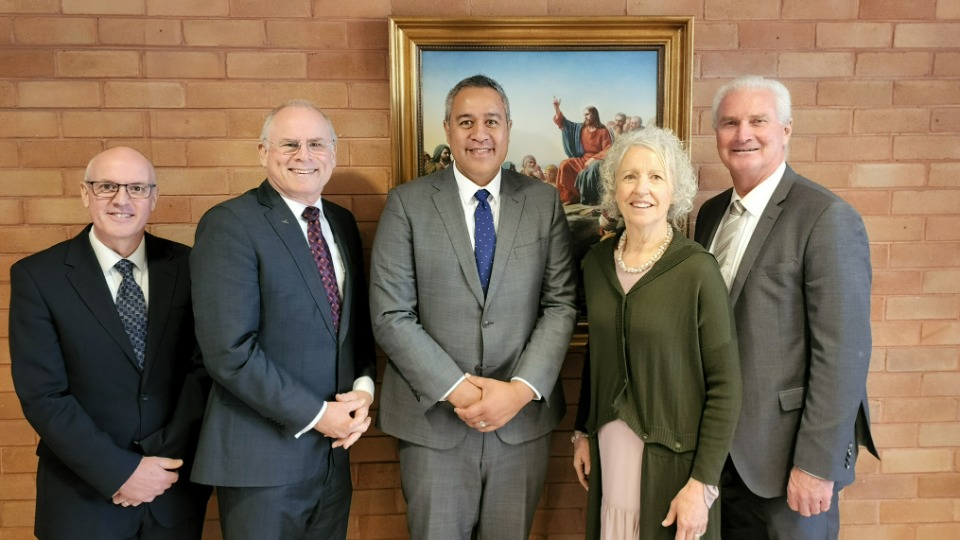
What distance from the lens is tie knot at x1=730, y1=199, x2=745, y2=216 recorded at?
6.63 ft

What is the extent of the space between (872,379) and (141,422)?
2.83 m

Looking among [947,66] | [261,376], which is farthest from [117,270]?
[947,66]

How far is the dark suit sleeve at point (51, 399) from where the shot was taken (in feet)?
5.88

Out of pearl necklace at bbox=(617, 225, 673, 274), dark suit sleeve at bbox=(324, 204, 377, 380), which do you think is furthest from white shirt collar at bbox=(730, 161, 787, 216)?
dark suit sleeve at bbox=(324, 204, 377, 380)

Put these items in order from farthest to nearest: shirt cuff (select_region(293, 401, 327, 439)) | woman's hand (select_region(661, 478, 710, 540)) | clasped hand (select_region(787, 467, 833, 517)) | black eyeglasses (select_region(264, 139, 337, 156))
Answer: black eyeglasses (select_region(264, 139, 337, 156))
shirt cuff (select_region(293, 401, 327, 439))
clasped hand (select_region(787, 467, 833, 517))
woman's hand (select_region(661, 478, 710, 540))

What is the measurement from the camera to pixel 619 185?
1.85 metres

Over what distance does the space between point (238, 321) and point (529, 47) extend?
4.89 ft

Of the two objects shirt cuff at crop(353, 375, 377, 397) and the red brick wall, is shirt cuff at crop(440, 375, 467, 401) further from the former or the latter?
the red brick wall

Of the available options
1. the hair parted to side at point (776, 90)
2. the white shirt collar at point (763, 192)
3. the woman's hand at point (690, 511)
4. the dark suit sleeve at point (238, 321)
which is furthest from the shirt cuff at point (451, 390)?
the hair parted to side at point (776, 90)

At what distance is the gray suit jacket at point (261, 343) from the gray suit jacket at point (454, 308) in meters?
0.21

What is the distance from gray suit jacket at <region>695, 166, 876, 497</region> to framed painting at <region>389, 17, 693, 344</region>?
2.42 feet

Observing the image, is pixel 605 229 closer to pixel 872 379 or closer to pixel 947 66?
pixel 872 379

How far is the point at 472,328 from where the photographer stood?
78.7 inches

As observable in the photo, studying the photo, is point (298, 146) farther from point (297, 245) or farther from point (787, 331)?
point (787, 331)
